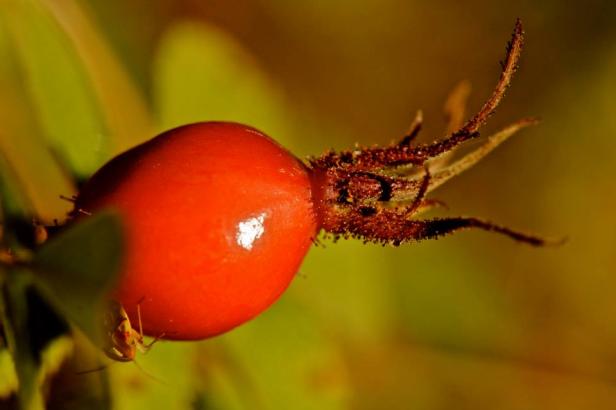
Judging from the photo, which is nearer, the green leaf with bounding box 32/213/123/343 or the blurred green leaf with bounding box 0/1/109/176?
the green leaf with bounding box 32/213/123/343

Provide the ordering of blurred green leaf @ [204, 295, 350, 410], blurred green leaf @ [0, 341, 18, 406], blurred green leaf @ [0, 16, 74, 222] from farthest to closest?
blurred green leaf @ [204, 295, 350, 410], blurred green leaf @ [0, 16, 74, 222], blurred green leaf @ [0, 341, 18, 406]

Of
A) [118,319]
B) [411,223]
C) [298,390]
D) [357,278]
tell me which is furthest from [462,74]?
[118,319]

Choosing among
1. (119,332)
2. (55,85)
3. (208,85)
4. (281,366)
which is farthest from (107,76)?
(119,332)

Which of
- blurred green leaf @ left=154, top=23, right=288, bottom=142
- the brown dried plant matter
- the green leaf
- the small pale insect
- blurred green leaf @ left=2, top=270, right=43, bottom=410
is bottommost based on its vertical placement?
blurred green leaf @ left=2, top=270, right=43, bottom=410

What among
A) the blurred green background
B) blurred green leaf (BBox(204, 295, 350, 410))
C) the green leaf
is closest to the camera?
the green leaf

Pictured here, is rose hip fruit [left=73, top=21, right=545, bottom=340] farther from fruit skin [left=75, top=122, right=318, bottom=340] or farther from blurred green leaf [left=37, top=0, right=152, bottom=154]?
blurred green leaf [left=37, top=0, right=152, bottom=154]

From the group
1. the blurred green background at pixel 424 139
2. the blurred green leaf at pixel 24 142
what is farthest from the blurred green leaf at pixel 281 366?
the blurred green leaf at pixel 24 142

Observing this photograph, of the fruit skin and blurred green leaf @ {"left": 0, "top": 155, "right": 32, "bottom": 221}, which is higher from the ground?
the fruit skin

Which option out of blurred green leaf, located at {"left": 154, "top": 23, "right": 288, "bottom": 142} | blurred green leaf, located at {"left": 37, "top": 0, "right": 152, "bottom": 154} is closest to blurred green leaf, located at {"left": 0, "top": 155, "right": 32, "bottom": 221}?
blurred green leaf, located at {"left": 37, "top": 0, "right": 152, "bottom": 154}
